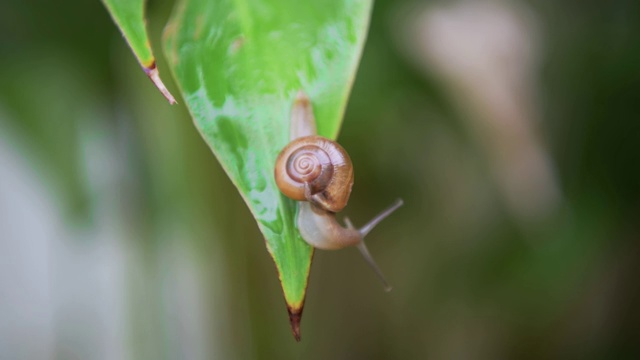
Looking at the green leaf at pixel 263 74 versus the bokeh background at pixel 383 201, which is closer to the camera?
the green leaf at pixel 263 74

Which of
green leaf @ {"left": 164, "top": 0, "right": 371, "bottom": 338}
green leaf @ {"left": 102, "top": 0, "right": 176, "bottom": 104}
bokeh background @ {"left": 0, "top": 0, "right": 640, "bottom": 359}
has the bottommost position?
bokeh background @ {"left": 0, "top": 0, "right": 640, "bottom": 359}

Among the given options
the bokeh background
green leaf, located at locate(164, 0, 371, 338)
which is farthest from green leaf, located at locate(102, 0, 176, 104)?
the bokeh background

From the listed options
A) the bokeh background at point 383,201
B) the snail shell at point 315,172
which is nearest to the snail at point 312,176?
the snail shell at point 315,172

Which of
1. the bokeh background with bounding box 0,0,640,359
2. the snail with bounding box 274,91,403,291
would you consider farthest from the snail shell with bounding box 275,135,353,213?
the bokeh background with bounding box 0,0,640,359

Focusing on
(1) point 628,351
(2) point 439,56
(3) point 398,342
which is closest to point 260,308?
(3) point 398,342

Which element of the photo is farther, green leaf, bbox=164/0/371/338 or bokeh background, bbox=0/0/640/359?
bokeh background, bbox=0/0/640/359

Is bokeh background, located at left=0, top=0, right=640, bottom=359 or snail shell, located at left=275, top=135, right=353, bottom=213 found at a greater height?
snail shell, located at left=275, top=135, right=353, bottom=213

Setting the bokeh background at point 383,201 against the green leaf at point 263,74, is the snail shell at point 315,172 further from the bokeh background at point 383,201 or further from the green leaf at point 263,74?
the bokeh background at point 383,201

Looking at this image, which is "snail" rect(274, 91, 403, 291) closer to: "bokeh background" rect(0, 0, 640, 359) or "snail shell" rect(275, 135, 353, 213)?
"snail shell" rect(275, 135, 353, 213)
